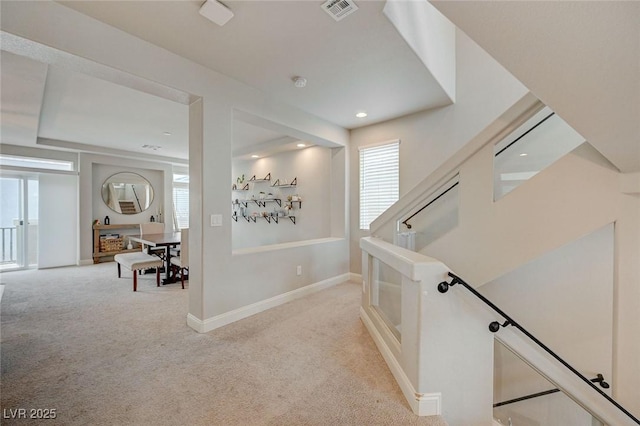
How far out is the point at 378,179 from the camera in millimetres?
4215

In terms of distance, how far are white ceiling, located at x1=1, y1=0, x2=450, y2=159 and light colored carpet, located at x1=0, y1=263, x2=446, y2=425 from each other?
Result: 2548 mm

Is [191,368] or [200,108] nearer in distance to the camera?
[191,368]

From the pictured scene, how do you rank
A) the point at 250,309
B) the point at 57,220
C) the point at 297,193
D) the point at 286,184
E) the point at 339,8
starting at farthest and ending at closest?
the point at 57,220, the point at 286,184, the point at 297,193, the point at 250,309, the point at 339,8

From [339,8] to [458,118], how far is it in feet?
7.58

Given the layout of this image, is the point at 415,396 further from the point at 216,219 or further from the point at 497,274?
the point at 216,219

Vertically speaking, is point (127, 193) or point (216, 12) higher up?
point (216, 12)

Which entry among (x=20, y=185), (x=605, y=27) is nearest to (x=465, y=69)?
(x=605, y=27)

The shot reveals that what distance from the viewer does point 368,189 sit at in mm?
4312

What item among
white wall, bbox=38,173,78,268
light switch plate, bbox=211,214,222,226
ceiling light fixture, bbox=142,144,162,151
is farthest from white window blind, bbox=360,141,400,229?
white wall, bbox=38,173,78,268

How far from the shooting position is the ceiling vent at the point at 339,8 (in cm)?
176

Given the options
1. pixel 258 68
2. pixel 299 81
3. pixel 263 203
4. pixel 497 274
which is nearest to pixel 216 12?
pixel 258 68

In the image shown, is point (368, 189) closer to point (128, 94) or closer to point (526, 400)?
point (526, 400)

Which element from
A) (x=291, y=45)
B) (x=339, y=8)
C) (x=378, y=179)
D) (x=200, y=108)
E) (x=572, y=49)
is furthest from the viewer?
(x=378, y=179)

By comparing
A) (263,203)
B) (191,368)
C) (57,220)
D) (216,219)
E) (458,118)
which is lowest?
(191,368)
